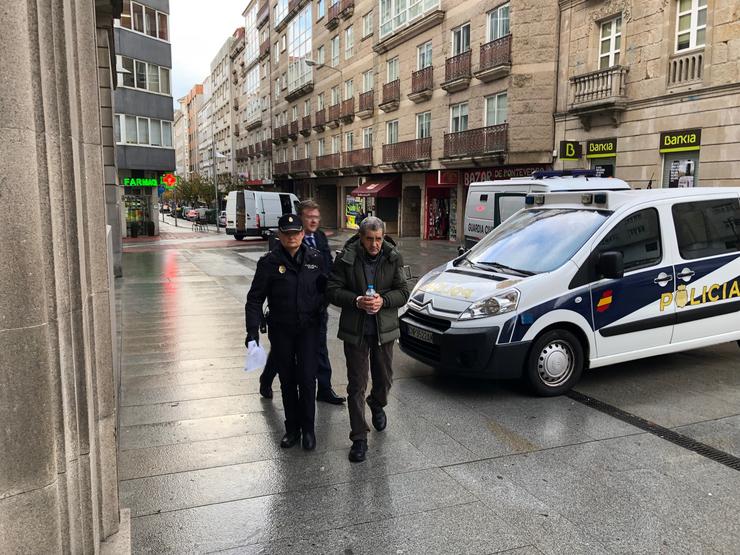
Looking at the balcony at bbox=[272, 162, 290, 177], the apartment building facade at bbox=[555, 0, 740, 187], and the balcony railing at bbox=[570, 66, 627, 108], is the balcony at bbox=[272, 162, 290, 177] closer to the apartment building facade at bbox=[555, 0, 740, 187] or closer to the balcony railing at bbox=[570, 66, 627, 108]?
the apartment building facade at bbox=[555, 0, 740, 187]

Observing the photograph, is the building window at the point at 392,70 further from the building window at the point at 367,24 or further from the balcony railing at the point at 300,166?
the balcony railing at the point at 300,166

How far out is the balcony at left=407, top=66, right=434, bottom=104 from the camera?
28513 millimetres

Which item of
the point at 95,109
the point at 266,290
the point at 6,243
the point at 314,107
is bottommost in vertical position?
the point at 266,290

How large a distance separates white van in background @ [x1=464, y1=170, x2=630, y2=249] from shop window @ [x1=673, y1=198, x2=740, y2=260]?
18.3 feet

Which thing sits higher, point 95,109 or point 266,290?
point 95,109

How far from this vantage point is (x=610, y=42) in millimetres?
19469

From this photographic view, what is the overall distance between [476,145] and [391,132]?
356 inches

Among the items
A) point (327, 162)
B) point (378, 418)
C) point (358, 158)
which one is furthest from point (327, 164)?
point (378, 418)

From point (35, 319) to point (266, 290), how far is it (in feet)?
7.55

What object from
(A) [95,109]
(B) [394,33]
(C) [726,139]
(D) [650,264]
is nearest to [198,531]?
(A) [95,109]

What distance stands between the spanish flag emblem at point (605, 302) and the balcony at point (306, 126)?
41.5 metres

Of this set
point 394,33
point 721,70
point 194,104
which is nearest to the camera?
point 721,70

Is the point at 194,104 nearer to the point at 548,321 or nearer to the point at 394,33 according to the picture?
the point at 394,33

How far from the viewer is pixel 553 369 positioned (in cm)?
561
